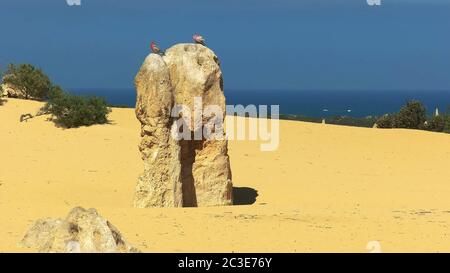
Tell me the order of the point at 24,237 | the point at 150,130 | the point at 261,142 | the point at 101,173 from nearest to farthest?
the point at 24,237, the point at 150,130, the point at 101,173, the point at 261,142

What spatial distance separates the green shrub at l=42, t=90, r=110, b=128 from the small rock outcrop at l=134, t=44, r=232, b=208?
438 inches

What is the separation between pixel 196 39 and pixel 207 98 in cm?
139

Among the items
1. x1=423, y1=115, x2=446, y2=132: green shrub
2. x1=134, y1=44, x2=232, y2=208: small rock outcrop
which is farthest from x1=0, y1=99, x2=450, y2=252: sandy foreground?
x1=423, y1=115, x2=446, y2=132: green shrub

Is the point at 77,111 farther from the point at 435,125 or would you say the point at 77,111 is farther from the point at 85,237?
the point at 85,237

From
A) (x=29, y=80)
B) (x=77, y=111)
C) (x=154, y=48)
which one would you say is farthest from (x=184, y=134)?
(x=29, y=80)

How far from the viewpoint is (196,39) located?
16312mm

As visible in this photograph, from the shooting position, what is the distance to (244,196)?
1817cm

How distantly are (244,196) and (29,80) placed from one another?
17972mm

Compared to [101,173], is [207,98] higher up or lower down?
higher up

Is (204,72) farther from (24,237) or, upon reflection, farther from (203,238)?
(24,237)

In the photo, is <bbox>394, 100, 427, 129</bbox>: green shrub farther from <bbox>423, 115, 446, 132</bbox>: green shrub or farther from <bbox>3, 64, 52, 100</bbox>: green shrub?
<bbox>3, 64, 52, 100</bbox>: green shrub

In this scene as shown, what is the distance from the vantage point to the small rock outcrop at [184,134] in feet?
49.2
